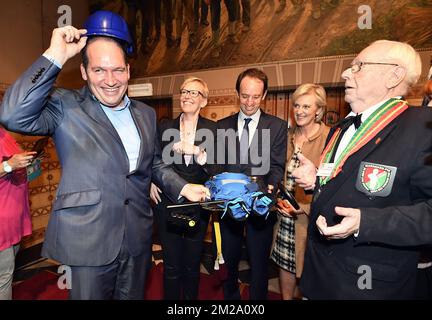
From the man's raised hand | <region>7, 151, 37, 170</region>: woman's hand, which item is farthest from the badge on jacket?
<region>7, 151, 37, 170</region>: woman's hand

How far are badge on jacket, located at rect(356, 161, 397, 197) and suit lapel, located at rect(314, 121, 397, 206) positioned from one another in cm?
4

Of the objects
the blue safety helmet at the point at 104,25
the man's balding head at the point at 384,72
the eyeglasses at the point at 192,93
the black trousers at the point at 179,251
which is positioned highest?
the blue safety helmet at the point at 104,25

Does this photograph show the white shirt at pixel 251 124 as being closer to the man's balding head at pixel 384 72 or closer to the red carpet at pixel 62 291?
the man's balding head at pixel 384 72

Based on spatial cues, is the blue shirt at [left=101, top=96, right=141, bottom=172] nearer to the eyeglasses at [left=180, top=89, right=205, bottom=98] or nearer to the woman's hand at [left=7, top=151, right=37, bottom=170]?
the eyeglasses at [left=180, top=89, right=205, bottom=98]

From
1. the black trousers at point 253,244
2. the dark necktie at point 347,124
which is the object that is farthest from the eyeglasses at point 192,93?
the dark necktie at point 347,124

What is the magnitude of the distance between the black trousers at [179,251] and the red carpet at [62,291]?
659 mm

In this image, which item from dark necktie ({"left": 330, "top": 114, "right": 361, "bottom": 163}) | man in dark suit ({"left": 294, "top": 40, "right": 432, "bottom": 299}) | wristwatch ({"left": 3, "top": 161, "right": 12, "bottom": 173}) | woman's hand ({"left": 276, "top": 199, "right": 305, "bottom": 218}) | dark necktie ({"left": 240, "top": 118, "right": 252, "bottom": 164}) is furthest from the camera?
dark necktie ({"left": 240, "top": 118, "right": 252, "bottom": 164})

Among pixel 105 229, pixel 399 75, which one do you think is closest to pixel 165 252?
→ pixel 105 229

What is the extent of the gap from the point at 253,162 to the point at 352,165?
1.07 metres

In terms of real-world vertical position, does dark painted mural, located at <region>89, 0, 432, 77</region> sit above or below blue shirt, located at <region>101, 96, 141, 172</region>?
above

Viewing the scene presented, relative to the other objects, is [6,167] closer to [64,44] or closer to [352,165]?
[64,44]

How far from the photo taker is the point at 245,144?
238 centimetres

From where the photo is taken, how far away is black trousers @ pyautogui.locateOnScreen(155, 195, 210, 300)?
2307 millimetres

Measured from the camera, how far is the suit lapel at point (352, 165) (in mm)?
1305
